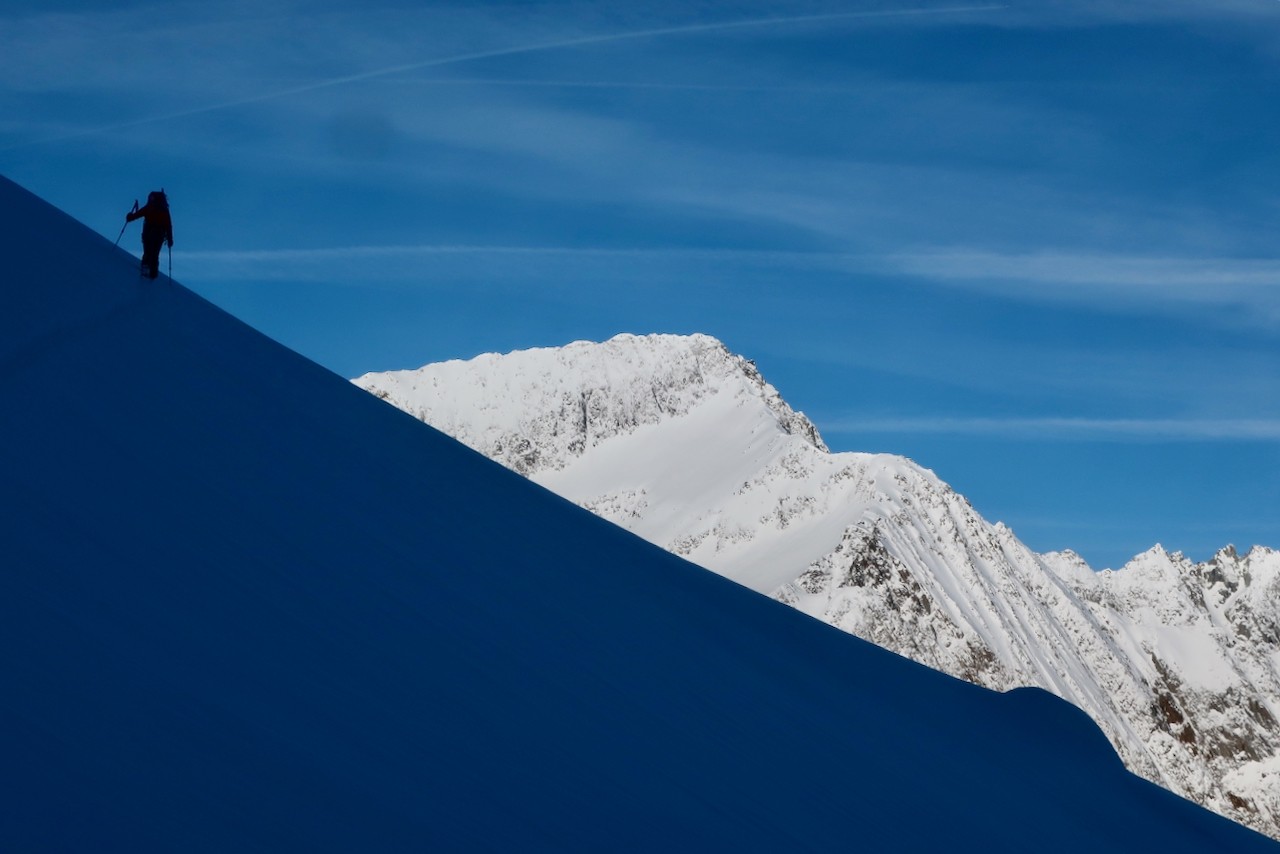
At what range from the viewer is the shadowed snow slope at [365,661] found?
Result: 212 inches

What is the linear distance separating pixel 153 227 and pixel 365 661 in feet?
16.3

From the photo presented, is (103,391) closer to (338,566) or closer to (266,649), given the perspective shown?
(338,566)

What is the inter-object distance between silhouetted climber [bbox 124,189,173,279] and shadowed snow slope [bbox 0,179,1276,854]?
17 cm

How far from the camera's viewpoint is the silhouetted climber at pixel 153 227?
1011 centimetres

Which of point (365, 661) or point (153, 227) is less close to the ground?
point (153, 227)

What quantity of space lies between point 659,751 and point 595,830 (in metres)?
1.32

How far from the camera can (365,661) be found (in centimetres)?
670

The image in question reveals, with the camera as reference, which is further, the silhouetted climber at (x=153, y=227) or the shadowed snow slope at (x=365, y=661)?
the silhouetted climber at (x=153, y=227)

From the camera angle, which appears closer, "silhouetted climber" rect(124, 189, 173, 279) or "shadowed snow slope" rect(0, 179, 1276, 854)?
"shadowed snow slope" rect(0, 179, 1276, 854)

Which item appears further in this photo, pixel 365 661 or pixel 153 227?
pixel 153 227

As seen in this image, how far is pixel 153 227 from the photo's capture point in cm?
1021

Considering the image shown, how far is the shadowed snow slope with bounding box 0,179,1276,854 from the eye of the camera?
17.6ft

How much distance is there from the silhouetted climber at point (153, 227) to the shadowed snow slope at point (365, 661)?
17 centimetres

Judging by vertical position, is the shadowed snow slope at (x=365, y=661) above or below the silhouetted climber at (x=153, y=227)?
below
